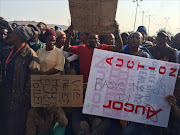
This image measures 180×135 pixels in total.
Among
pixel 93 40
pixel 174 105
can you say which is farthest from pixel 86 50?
pixel 174 105

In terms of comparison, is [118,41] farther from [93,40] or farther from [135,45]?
[93,40]

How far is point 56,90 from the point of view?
3.46 meters

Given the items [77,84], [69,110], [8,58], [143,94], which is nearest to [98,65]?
[77,84]

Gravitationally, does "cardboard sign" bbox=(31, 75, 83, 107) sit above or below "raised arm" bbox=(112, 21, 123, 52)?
below

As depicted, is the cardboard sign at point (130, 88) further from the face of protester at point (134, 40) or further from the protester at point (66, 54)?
the protester at point (66, 54)

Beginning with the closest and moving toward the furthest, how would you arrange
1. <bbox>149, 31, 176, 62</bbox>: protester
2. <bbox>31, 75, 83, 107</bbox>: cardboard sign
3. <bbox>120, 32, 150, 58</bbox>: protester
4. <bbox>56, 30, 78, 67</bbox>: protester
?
<bbox>31, 75, 83, 107</bbox>: cardboard sign < <bbox>120, 32, 150, 58</bbox>: protester < <bbox>56, 30, 78, 67</bbox>: protester < <bbox>149, 31, 176, 62</bbox>: protester

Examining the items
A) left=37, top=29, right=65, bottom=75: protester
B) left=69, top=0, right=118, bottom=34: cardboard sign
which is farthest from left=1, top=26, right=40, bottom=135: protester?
left=69, top=0, right=118, bottom=34: cardboard sign

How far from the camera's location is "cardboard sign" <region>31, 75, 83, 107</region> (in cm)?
341

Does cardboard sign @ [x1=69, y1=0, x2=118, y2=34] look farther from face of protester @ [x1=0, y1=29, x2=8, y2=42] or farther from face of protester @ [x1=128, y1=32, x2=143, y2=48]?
face of protester @ [x1=0, y1=29, x2=8, y2=42]

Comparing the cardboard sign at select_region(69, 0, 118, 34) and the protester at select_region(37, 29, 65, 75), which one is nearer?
the cardboard sign at select_region(69, 0, 118, 34)

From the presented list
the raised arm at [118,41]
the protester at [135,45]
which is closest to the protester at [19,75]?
the raised arm at [118,41]

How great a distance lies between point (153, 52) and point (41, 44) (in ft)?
8.85

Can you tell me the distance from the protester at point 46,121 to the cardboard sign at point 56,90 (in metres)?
0.19

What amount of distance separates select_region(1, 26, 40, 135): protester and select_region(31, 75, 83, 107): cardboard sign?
0.26m
